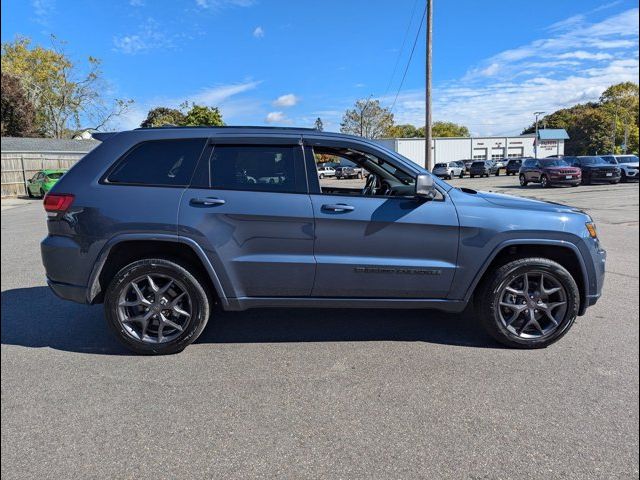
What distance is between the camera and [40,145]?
3356cm

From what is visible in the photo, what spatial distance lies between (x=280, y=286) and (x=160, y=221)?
43.6 inches

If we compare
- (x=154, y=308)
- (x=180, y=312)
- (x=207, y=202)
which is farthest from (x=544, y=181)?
(x=154, y=308)

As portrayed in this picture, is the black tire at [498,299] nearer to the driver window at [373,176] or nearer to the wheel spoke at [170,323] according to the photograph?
the driver window at [373,176]

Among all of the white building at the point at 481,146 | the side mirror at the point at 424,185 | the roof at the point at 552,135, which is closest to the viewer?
Answer: the side mirror at the point at 424,185

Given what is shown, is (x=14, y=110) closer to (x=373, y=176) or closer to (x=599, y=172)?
(x=373, y=176)

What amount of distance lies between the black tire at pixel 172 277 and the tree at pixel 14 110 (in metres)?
44.6

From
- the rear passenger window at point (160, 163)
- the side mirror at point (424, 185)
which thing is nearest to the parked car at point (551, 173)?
the side mirror at point (424, 185)

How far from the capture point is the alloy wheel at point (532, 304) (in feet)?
12.4

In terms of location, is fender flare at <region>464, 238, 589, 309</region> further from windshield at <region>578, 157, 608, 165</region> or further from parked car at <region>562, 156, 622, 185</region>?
windshield at <region>578, 157, 608, 165</region>

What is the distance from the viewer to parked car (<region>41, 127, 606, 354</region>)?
11.7 feet

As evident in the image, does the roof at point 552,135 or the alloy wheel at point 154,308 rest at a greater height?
the roof at point 552,135

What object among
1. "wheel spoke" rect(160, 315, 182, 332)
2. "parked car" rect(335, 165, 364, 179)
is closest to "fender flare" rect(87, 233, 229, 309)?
"wheel spoke" rect(160, 315, 182, 332)

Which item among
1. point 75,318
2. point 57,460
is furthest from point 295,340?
point 75,318

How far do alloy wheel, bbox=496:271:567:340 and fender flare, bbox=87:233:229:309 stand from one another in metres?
2.39
